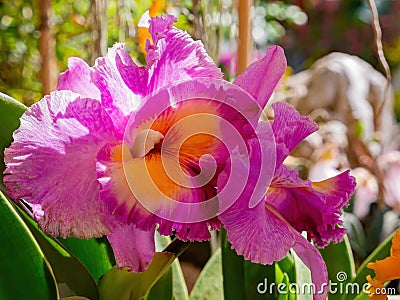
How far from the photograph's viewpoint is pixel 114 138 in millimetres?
357

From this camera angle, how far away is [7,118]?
438 millimetres

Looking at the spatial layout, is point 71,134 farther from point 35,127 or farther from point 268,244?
point 268,244

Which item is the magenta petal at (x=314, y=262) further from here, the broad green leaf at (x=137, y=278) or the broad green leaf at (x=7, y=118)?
the broad green leaf at (x=7, y=118)

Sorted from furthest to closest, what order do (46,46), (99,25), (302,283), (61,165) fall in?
(46,46) < (99,25) < (302,283) < (61,165)

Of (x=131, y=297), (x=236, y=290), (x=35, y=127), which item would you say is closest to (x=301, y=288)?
(x=236, y=290)

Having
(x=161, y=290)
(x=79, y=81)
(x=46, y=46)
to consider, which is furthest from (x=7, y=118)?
(x=46, y=46)

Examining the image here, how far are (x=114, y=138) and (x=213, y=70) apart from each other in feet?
0.24

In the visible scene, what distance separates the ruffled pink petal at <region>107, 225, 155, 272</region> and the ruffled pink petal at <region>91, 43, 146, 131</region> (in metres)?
0.06

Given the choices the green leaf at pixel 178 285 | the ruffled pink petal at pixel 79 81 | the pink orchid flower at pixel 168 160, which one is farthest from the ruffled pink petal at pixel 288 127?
the green leaf at pixel 178 285

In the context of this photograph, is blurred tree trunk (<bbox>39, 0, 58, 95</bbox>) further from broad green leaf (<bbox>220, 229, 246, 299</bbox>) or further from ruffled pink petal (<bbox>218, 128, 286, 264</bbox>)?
ruffled pink petal (<bbox>218, 128, 286, 264</bbox>)

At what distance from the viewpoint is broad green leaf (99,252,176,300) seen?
1.27 feet

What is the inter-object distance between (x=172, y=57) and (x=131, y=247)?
11 cm

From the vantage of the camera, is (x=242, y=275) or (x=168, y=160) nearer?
(x=168, y=160)

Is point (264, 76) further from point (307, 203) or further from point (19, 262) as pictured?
point (19, 262)
